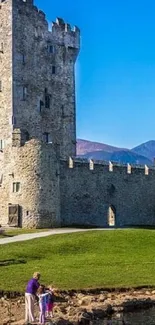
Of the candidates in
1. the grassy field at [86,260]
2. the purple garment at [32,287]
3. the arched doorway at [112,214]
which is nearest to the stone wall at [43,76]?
the arched doorway at [112,214]

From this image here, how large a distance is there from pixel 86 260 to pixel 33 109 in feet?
106

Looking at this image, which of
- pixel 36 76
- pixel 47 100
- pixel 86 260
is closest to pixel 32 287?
pixel 86 260

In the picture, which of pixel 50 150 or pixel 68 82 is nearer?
pixel 50 150

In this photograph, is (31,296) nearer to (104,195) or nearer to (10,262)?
(10,262)

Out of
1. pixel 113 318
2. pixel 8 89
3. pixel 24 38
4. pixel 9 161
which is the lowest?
pixel 113 318

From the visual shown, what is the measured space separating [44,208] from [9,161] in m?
5.08

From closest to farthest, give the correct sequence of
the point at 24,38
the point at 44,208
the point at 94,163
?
the point at 44,208
the point at 94,163
the point at 24,38

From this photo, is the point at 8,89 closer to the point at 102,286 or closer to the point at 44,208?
the point at 44,208

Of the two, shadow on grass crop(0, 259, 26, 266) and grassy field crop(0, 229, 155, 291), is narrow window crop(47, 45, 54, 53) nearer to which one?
grassy field crop(0, 229, 155, 291)

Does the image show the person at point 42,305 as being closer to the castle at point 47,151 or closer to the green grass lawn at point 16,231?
the green grass lawn at point 16,231

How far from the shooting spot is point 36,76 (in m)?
72.1

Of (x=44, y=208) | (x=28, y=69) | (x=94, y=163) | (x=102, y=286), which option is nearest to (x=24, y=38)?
(x=28, y=69)

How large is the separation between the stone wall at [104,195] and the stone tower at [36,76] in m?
6.57

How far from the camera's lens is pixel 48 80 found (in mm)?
73312
